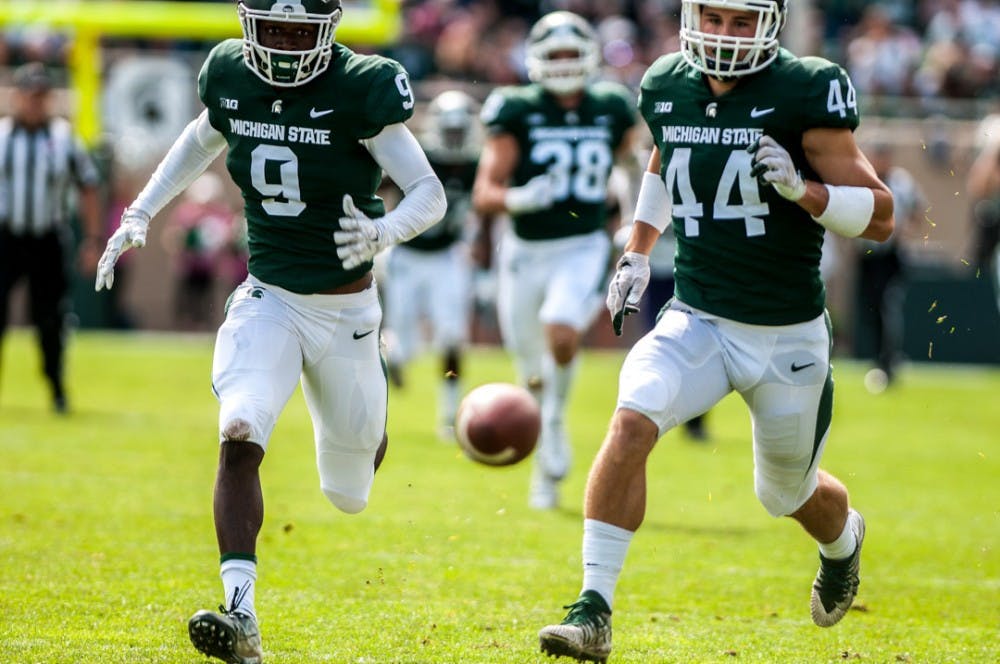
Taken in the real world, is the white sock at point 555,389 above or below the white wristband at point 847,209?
below

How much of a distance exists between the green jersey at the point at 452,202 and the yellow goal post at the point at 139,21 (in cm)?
468

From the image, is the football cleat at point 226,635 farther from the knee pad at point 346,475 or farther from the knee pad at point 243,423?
the knee pad at point 346,475

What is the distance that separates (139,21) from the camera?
15.4 metres

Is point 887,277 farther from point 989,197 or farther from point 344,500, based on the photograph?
point 344,500

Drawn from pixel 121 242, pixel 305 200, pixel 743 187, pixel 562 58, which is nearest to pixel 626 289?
pixel 743 187

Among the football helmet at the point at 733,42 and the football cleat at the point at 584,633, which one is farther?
the football helmet at the point at 733,42

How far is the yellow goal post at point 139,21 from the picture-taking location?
1488 cm

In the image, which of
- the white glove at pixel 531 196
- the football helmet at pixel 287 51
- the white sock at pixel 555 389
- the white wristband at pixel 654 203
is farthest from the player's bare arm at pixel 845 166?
the white sock at pixel 555 389

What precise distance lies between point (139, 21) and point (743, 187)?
40.4 feet

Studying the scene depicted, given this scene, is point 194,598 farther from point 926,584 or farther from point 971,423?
point 971,423

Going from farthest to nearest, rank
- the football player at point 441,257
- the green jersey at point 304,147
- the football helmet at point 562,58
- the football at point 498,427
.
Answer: the football player at point 441,257, the football helmet at point 562,58, the football at point 498,427, the green jersey at point 304,147

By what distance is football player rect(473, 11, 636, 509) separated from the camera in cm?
707

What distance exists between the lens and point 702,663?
13.4 ft

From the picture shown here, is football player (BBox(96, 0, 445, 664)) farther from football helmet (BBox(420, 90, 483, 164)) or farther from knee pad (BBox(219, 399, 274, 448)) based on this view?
football helmet (BBox(420, 90, 483, 164))
